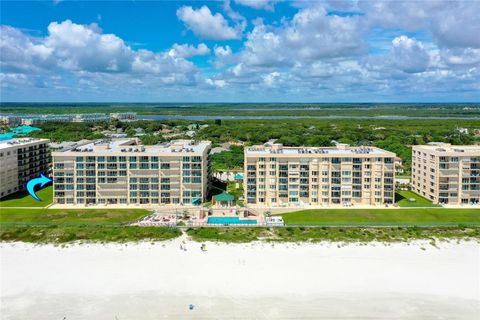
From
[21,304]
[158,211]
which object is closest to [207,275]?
[21,304]

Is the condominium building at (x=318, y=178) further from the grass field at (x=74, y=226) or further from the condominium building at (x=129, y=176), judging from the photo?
the grass field at (x=74, y=226)

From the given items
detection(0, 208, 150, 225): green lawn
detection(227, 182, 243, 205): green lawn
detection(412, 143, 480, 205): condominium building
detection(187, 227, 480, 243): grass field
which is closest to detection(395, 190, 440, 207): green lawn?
detection(412, 143, 480, 205): condominium building

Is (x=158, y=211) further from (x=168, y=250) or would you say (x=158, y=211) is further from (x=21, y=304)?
(x=21, y=304)

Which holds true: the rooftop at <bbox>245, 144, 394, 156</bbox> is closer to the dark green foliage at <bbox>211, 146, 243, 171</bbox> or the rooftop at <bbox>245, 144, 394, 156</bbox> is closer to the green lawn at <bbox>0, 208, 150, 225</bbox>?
the green lawn at <bbox>0, 208, 150, 225</bbox>

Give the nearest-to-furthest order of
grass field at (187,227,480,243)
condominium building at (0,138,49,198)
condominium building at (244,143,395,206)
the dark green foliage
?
1. grass field at (187,227,480,243)
2. condominium building at (244,143,395,206)
3. condominium building at (0,138,49,198)
4. the dark green foliage

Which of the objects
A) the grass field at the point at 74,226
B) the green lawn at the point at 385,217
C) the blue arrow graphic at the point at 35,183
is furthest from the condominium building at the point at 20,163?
the green lawn at the point at 385,217

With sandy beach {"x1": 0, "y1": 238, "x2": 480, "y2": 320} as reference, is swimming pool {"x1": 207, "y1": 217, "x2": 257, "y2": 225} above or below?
above
